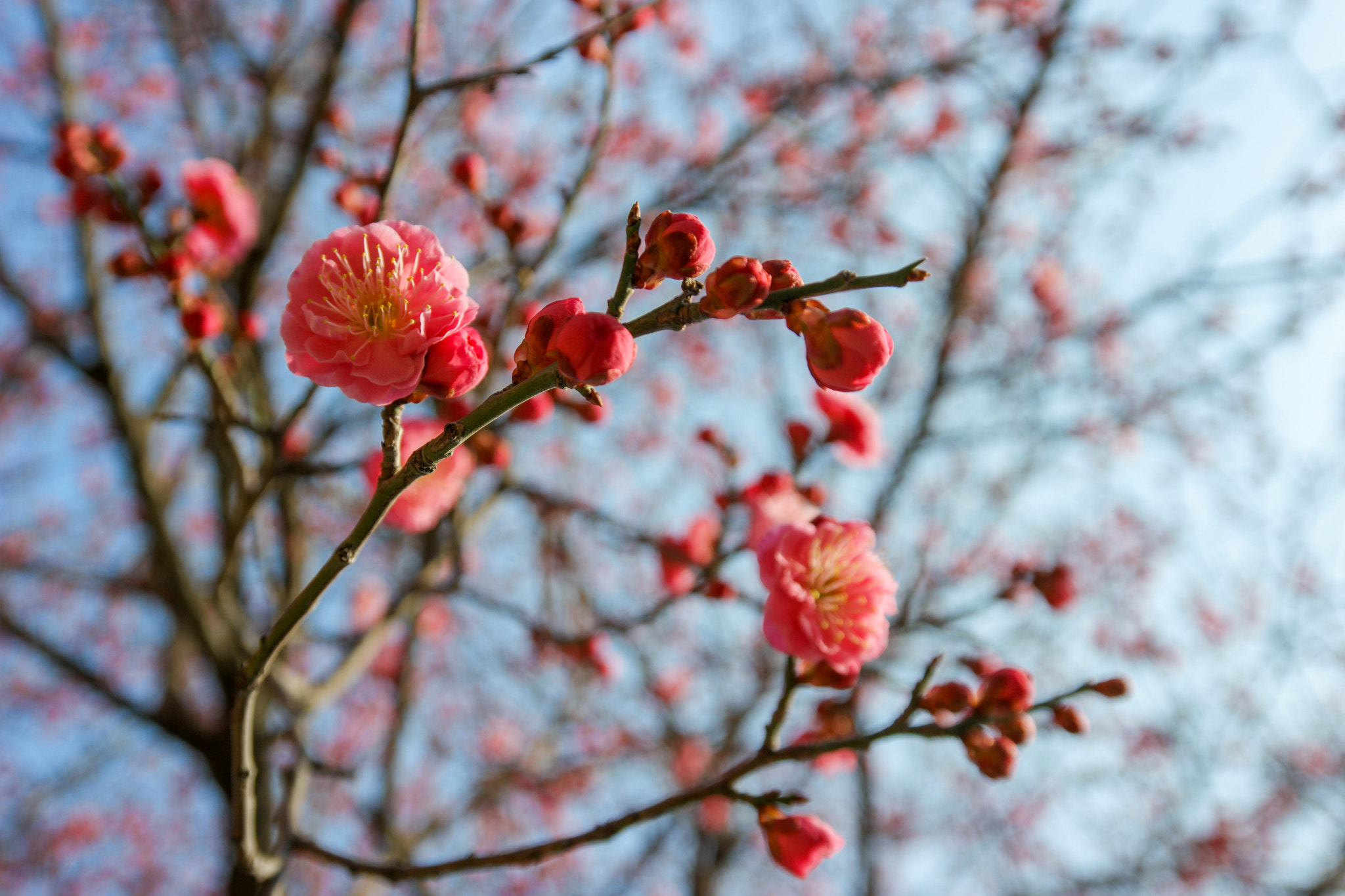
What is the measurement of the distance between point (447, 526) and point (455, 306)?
71.0 inches

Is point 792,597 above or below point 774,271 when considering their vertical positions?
below

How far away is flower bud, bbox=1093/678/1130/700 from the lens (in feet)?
4.47

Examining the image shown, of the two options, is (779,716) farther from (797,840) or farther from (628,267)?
(628,267)

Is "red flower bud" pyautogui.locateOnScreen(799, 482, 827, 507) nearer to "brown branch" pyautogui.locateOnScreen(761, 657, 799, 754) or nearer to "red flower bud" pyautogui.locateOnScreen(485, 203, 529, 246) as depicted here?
"brown branch" pyautogui.locateOnScreen(761, 657, 799, 754)

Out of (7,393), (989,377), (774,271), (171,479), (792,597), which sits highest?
(774,271)

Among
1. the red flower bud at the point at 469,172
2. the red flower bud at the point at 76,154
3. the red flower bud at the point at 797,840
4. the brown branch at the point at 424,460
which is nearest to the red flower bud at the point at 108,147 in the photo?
the red flower bud at the point at 76,154

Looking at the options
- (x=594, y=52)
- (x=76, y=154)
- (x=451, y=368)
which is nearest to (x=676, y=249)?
(x=451, y=368)

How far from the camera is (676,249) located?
33.0 inches

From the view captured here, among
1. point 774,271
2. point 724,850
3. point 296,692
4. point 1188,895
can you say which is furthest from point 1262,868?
point 774,271

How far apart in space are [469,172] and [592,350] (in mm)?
1540

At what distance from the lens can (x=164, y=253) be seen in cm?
187

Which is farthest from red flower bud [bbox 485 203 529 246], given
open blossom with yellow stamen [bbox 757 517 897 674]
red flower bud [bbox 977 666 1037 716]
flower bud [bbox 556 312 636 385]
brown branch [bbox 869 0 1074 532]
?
brown branch [bbox 869 0 1074 532]

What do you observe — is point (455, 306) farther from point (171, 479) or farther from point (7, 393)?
point (7, 393)

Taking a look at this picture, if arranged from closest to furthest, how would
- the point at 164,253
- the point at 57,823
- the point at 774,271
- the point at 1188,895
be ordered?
1. the point at 774,271
2. the point at 164,253
3. the point at 1188,895
4. the point at 57,823
